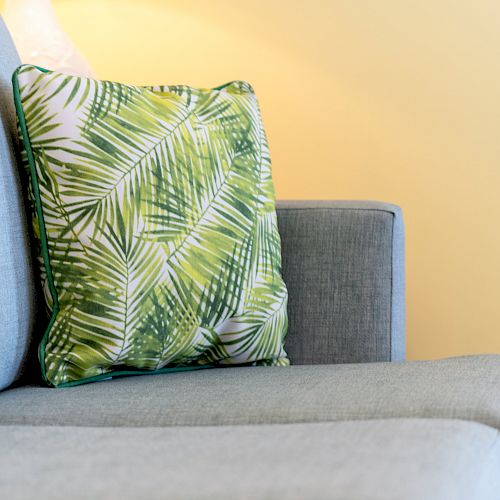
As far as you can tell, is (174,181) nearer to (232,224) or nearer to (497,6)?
(232,224)

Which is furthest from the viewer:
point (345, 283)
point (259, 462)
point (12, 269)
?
point (345, 283)

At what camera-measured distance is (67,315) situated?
1.15 metres

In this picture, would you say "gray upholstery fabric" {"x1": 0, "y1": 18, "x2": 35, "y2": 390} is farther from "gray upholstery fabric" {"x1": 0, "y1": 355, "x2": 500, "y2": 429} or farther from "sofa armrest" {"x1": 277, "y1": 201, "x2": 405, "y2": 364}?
"sofa armrest" {"x1": 277, "y1": 201, "x2": 405, "y2": 364}

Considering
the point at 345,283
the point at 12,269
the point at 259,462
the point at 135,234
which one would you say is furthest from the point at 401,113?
the point at 259,462

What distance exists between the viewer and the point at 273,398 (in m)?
0.99

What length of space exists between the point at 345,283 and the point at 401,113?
78 cm

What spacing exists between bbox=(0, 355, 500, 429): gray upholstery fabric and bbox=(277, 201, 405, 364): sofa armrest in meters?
0.21

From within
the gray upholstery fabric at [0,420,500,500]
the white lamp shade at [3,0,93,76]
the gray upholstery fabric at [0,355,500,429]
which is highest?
the white lamp shade at [3,0,93,76]

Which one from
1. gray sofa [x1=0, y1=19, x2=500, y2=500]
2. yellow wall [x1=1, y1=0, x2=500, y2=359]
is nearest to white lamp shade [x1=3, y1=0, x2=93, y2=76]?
yellow wall [x1=1, y1=0, x2=500, y2=359]

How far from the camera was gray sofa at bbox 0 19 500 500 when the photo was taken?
2.21 feet

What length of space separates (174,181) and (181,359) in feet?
0.84

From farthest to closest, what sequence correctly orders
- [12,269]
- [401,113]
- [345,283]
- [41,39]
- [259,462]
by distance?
[401,113] → [41,39] → [345,283] → [12,269] → [259,462]

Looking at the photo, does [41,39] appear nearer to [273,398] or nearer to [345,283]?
[345,283]

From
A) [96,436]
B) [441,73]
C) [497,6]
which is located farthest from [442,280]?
[96,436]
